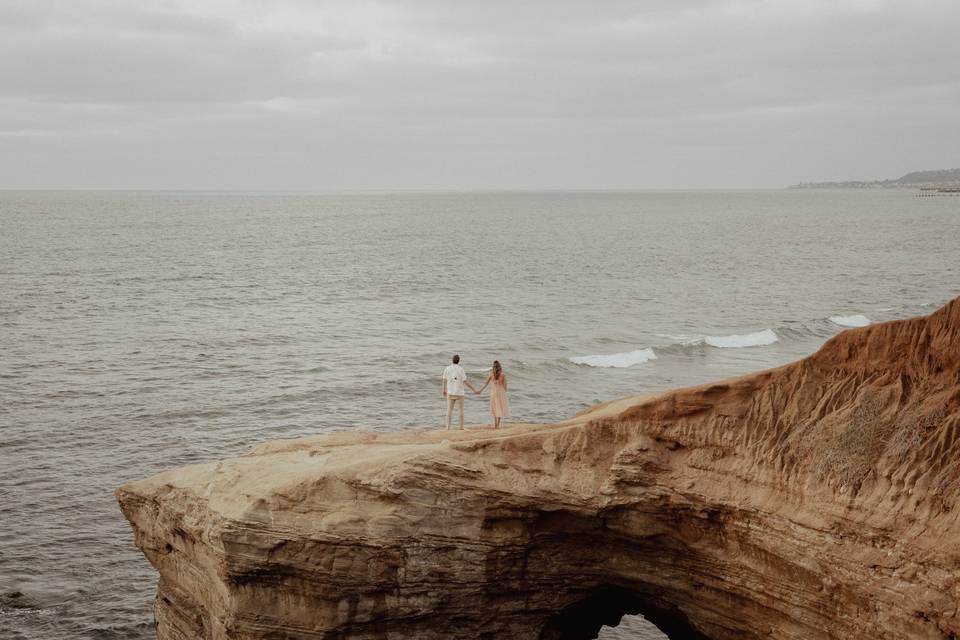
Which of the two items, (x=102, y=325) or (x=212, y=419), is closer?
(x=212, y=419)

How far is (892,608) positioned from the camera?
11.3 meters

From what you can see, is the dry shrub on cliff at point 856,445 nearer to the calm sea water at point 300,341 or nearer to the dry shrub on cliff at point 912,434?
the dry shrub on cliff at point 912,434

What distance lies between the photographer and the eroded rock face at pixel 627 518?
11.7 metres

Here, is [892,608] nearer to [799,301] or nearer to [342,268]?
[799,301]

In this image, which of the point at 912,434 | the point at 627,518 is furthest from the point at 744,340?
the point at 912,434

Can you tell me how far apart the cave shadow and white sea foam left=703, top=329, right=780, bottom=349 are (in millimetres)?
35075

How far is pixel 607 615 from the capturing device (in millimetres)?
16688

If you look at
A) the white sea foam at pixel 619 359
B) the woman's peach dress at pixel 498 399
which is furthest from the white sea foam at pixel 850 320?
the woman's peach dress at pixel 498 399

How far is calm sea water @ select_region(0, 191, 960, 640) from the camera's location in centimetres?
2738

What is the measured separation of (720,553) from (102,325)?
48514 millimetres

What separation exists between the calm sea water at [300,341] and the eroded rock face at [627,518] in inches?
307

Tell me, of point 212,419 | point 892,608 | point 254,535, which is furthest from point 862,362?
point 212,419

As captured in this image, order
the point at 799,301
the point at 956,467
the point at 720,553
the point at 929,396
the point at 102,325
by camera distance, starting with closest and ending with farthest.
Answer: the point at 956,467, the point at 929,396, the point at 720,553, the point at 102,325, the point at 799,301

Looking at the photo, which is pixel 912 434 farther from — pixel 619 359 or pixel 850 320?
pixel 850 320
